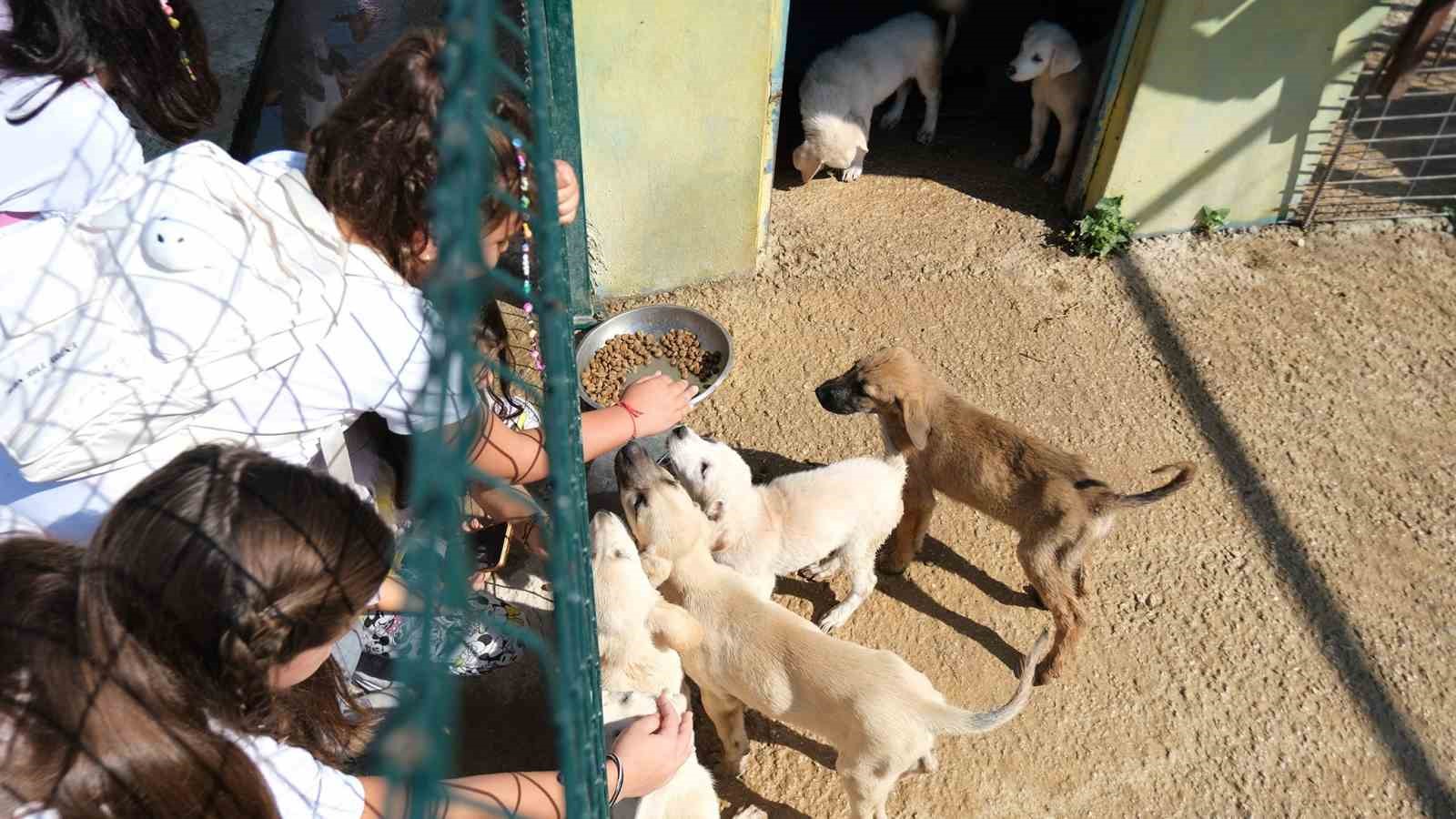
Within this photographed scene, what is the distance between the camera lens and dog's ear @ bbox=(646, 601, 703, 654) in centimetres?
275

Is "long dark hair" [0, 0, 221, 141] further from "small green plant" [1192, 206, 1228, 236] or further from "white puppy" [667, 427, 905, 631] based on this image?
"small green plant" [1192, 206, 1228, 236]

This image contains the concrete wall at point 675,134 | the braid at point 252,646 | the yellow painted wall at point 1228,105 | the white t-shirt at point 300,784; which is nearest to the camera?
the braid at point 252,646

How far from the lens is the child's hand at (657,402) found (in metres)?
3.15

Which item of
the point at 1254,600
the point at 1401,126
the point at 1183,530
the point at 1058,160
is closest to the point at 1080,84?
the point at 1058,160

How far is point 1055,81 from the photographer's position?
5.43 m

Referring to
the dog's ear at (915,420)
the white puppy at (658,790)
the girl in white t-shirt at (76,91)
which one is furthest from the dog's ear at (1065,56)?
the girl in white t-shirt at (76,91)

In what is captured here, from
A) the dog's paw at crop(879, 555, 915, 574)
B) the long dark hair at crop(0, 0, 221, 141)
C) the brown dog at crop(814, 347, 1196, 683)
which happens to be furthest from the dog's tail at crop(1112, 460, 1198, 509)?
the long dark hair at crop(0, 0, 221, 141)

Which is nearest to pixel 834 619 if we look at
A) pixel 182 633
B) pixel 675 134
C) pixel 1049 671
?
pixel 1049 671

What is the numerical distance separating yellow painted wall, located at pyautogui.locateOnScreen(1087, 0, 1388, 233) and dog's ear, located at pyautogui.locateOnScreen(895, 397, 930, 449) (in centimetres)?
232

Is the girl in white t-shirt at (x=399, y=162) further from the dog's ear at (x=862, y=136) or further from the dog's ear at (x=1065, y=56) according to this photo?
the dog's ear at (x=1065, y=56)

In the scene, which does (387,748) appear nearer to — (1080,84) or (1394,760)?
(1394,760)

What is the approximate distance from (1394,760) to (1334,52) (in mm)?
3214

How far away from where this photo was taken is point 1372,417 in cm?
445

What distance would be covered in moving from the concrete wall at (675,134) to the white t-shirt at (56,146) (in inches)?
80.2
